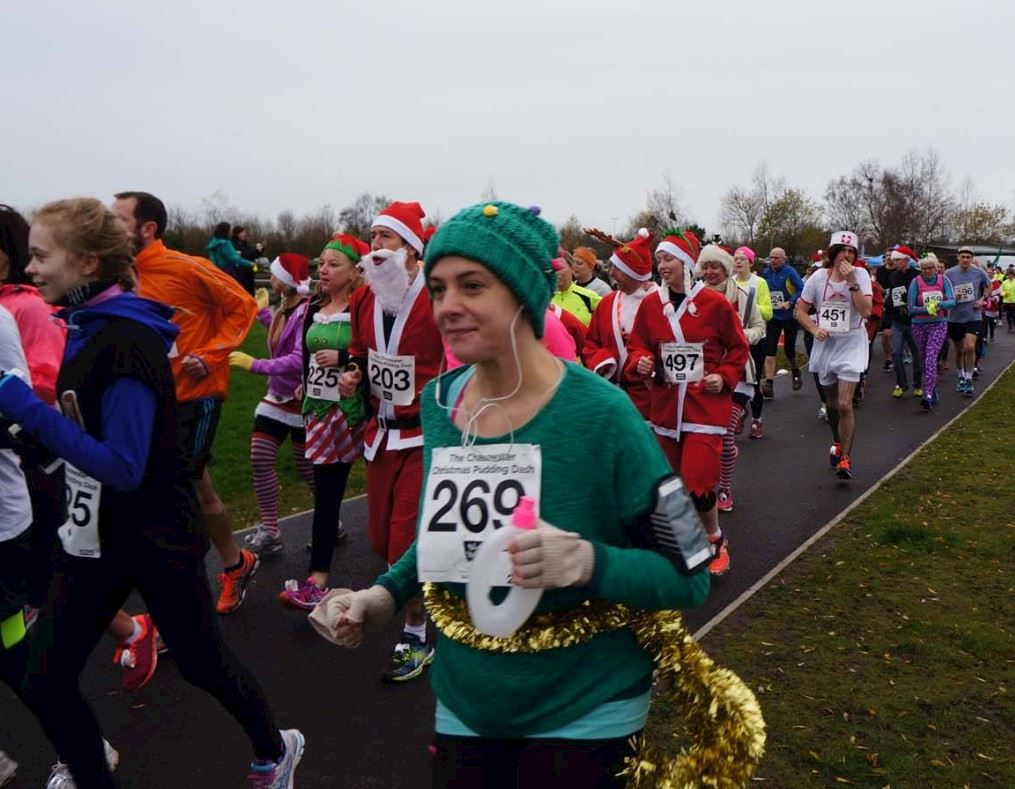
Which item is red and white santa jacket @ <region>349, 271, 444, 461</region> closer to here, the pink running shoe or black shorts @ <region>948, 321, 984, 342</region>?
the pink running shoe

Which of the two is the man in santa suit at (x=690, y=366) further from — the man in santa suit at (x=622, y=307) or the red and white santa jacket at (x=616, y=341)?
the man in santa suit at (x=622, y=307)

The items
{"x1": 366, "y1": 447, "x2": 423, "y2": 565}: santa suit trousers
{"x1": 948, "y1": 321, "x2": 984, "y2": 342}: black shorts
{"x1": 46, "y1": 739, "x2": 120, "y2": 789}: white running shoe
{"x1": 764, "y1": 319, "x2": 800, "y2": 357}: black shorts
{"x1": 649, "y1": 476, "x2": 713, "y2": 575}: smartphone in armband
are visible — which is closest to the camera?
{"x1": 649, "y1": 476, "x2": 713, "y2": 575}: smartphone in armband

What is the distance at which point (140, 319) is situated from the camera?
9.82ft

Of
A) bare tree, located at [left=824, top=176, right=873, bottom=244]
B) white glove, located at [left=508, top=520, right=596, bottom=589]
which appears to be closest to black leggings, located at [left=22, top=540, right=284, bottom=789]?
white glove, located at [left=508, top=520, right=596, bottom=589]

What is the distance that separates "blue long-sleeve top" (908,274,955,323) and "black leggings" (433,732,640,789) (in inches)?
489

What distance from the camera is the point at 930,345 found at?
42.3 ft

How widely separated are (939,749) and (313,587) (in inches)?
127

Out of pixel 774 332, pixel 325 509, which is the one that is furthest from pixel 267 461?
pixel 774 332

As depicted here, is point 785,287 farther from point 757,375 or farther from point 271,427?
point 271,427

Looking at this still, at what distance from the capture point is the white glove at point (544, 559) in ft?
5.75

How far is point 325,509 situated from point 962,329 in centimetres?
1241

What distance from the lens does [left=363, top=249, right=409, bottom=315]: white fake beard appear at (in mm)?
4379

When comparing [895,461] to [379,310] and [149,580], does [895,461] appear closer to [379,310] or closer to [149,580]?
[379,310]

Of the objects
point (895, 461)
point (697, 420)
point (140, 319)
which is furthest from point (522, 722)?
point (895, 461)
